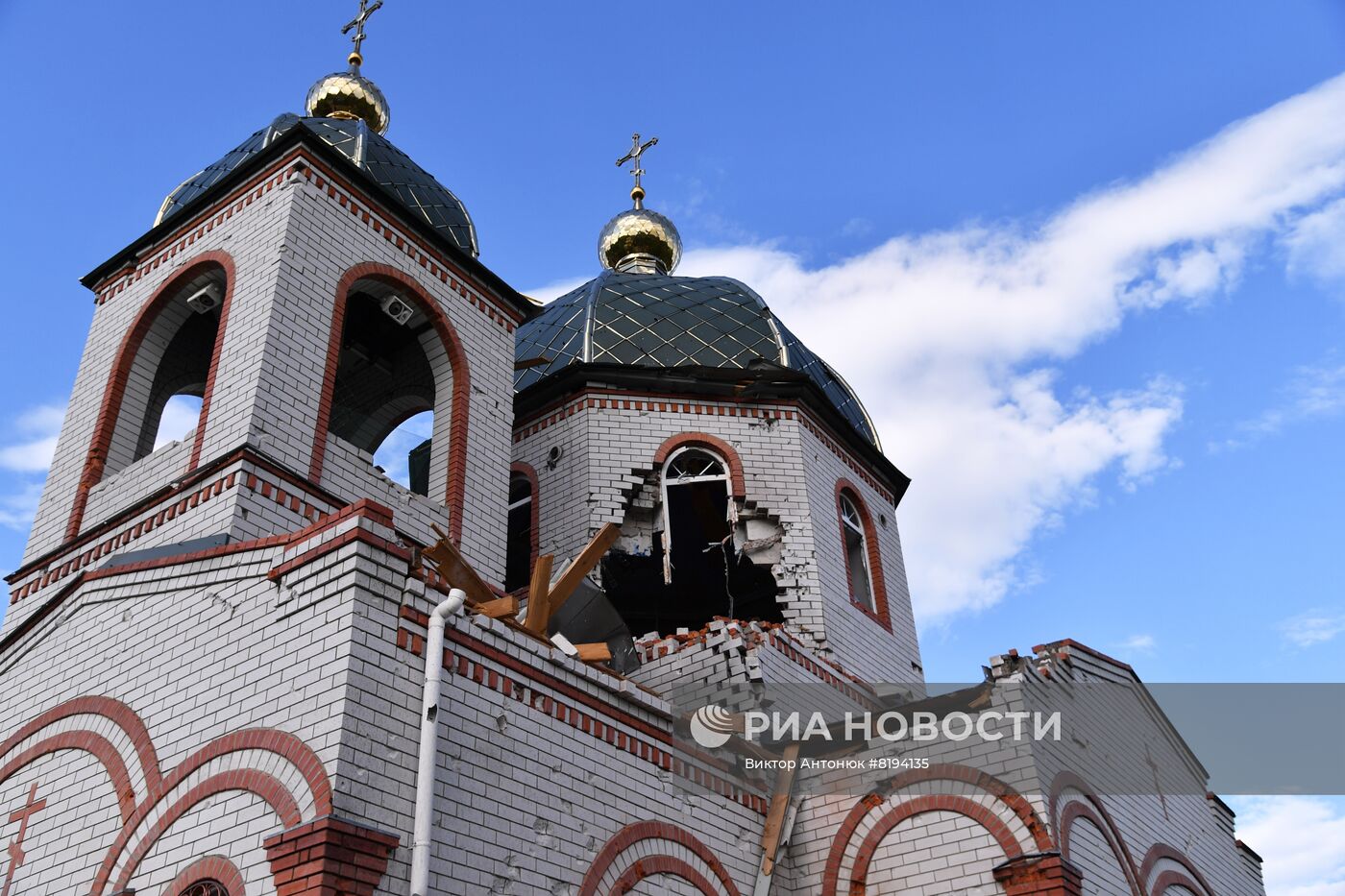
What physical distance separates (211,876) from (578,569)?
3.71 meters

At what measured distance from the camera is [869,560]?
49.7ft

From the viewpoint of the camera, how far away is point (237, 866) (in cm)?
655

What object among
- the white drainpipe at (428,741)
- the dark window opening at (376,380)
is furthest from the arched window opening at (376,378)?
the white drainpipe at (428,741)

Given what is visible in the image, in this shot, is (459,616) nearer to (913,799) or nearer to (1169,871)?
(913,799)

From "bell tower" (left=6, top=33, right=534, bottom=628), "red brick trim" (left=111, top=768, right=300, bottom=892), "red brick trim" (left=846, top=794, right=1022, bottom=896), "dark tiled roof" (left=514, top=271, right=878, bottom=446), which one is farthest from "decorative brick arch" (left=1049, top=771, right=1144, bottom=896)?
"dark tiled roof" (left=514, top=271, right=878, bottom=446)

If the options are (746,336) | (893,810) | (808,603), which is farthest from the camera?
A: (746,336)

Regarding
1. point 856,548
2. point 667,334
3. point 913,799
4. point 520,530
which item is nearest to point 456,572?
point 913,799

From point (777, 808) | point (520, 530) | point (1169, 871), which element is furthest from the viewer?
point (520, 530)

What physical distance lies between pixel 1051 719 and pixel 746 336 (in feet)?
24.5

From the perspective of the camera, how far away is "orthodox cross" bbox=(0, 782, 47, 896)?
7680 mm

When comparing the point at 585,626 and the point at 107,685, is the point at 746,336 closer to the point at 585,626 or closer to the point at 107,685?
the point at 585,626

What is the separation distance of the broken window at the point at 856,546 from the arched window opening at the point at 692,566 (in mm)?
973

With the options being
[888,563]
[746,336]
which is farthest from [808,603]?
[746,336]

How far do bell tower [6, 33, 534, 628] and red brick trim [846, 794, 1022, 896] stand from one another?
3.88 m
